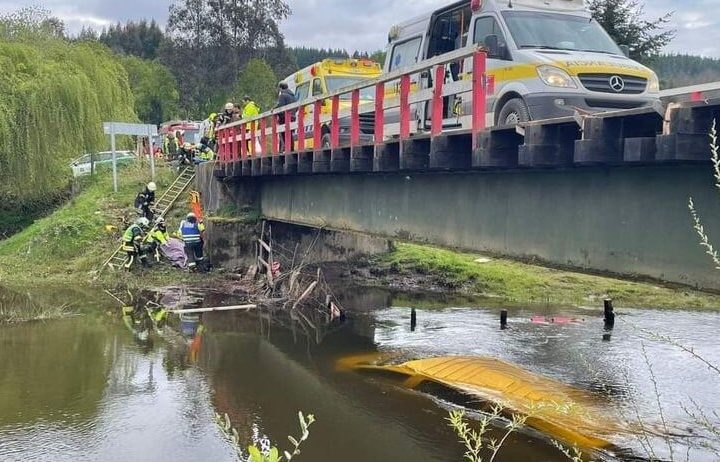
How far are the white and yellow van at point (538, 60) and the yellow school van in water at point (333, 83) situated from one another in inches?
84.9

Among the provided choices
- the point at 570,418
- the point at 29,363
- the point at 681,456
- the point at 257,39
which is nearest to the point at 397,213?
the point at 570,418

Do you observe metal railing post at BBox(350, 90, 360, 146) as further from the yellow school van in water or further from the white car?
the white car

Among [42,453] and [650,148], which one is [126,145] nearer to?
[42,453]

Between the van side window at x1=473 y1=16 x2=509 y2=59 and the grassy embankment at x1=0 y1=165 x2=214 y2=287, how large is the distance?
1050cm

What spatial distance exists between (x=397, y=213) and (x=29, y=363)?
628cm

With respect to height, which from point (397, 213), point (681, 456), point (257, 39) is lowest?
point (681, 456)

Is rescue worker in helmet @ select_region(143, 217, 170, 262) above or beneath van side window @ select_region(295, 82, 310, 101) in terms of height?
beneath

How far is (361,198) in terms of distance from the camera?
1116cm

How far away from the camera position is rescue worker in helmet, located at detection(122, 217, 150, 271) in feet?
58.3

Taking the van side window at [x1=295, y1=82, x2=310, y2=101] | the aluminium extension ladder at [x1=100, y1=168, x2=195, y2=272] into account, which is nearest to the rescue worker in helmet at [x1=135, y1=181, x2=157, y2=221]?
the aluminium extension ladder at [x1=100, y1=168, x2=195, y2=272]

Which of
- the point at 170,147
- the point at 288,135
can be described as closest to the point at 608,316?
the point at 288,135

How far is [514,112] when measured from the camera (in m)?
8.52

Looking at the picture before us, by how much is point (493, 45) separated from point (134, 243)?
11.9 metres

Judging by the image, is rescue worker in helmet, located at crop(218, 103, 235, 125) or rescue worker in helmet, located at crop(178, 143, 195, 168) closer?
rescue worker in helmet, located at crop(218, 103, 235, 125)
